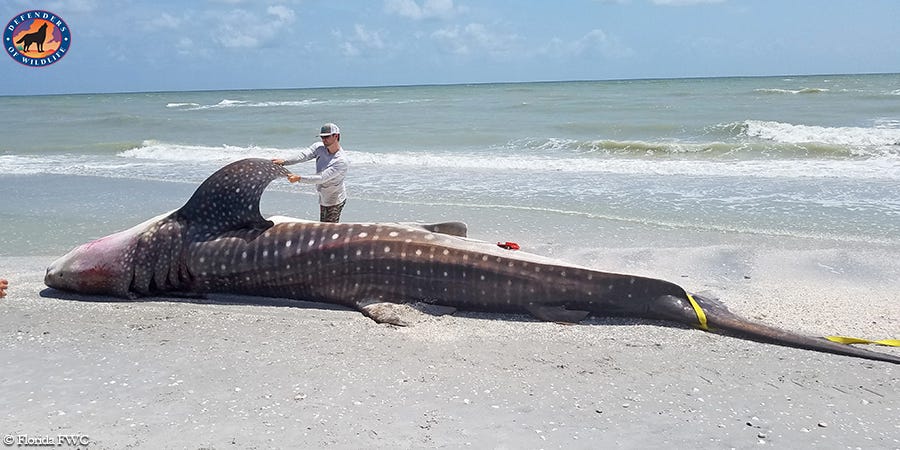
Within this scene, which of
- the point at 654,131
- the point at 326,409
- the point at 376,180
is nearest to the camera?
the point at 326,409

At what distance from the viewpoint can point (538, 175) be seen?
618 inches

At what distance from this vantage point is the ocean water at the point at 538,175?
407 inches

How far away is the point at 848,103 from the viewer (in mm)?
38062

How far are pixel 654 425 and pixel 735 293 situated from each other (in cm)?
307

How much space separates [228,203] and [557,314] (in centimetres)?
324

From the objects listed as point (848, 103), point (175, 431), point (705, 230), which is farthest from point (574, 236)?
point (848, 103)

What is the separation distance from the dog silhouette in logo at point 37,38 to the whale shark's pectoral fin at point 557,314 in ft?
32.3

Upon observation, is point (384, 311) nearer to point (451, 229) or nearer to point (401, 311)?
point (401, 311)

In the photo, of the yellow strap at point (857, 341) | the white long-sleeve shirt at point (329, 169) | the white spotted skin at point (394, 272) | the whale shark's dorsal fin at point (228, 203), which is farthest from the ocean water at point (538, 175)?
the yellow strap at point (857, 341)

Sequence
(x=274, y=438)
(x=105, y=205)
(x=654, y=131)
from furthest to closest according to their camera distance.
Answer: (x=654, y=131) → (x=105, y=205) → (x=274, y=438)

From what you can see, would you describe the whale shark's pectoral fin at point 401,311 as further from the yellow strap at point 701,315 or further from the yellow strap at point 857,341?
the yellow strap at point 857,341

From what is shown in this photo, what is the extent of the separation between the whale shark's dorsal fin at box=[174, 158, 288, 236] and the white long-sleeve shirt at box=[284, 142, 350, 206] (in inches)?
30.1

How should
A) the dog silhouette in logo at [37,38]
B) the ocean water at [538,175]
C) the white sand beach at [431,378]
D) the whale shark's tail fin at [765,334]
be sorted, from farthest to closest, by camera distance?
the dog silhouette in logo at [37,38]
the ocean water at [538,175]
the whale shark's tail fin at [765,334]
the white sand beach at [431,378]

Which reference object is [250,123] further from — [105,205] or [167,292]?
[167,292]
